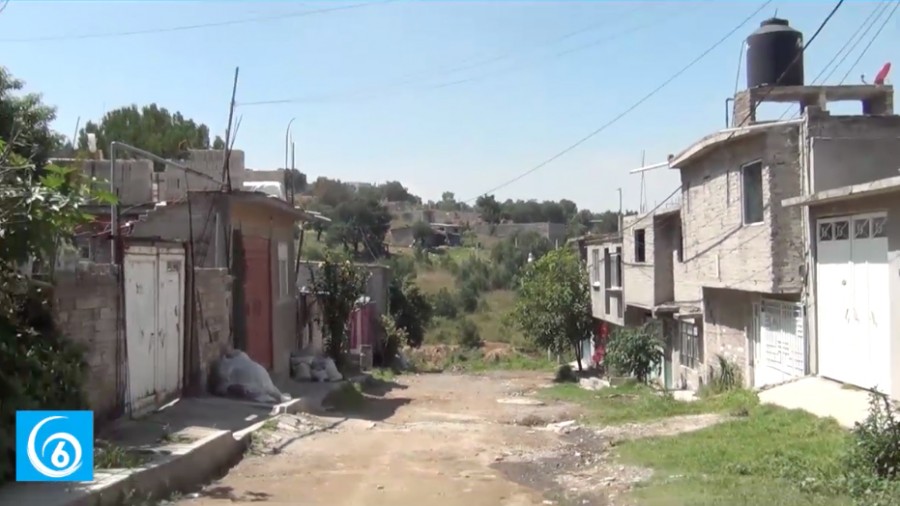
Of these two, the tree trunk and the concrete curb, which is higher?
the concrete curb

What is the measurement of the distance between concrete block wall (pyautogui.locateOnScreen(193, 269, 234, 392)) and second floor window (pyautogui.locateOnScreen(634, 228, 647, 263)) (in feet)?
56.0

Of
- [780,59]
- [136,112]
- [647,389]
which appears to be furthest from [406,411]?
[136,112]

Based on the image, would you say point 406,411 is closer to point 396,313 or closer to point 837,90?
point 837,90

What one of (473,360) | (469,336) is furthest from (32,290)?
(469,336)

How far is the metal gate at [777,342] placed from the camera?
60.0ft

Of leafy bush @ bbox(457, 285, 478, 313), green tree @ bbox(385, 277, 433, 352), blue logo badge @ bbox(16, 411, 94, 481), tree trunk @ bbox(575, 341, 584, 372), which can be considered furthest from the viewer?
leafy bush @ bbox(457, 285, 478, 313)

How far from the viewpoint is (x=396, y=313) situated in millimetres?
47719

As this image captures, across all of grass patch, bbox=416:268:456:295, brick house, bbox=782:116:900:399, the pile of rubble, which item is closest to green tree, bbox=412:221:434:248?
grass patch, bbox=416:268:456:295

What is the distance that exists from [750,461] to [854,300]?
616 centimetres

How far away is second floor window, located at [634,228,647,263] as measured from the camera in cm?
3137

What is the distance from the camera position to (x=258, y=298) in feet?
70.1

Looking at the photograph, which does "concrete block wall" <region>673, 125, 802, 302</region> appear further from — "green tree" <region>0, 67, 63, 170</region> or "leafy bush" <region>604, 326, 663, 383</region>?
"green tree" <region>0, 67, 63, 170</region>

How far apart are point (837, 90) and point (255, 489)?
1652 cm

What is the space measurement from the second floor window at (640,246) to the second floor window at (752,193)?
420 inches
